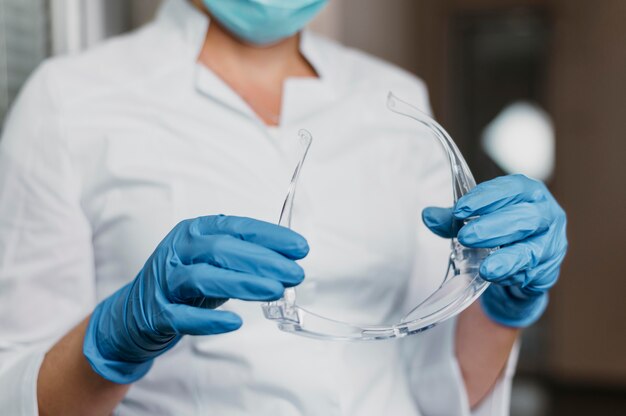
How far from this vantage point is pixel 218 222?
30.9 inches

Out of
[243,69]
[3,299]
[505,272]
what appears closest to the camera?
[505,272]

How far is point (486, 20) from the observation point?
4.79m

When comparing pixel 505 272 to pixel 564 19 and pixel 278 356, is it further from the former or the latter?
pixel 564 19

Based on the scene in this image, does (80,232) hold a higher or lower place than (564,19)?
higher

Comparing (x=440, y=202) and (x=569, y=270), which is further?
(x=569, y=270)

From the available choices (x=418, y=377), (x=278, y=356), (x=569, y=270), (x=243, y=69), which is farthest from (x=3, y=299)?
(x=569, y=270)

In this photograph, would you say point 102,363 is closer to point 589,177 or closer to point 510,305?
point 510,305

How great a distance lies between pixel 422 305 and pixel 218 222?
0.92ft

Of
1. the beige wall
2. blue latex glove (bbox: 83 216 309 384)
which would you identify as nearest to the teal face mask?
blue latex glove (bbox: 83 216 309 384)

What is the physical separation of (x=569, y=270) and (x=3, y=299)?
397 cm

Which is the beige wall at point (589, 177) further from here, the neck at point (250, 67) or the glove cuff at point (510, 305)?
the glove cuff at point (510, 305)

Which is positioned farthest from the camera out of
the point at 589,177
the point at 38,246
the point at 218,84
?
the point at 589,177

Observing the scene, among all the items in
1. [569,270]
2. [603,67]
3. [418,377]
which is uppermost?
[418,377]

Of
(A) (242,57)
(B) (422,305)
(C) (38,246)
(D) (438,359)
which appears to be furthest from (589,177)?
(C) (38,246)
